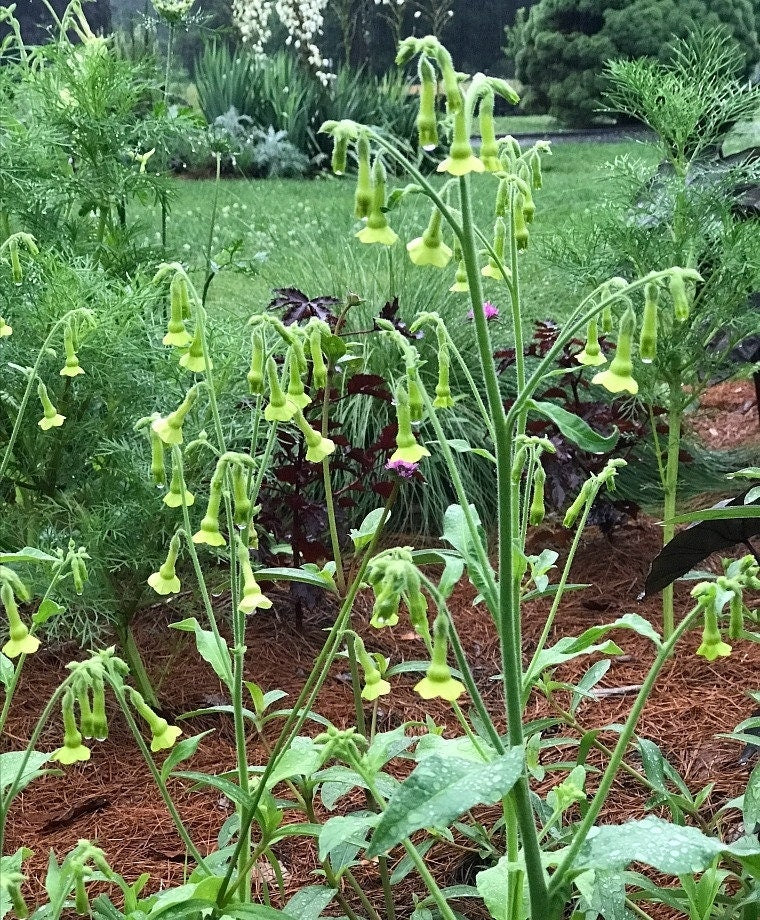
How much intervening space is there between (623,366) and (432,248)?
0.22 metres

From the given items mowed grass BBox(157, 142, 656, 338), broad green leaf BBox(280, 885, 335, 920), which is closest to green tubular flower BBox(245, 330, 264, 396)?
broad green leaf BBox(280, 885, 335, 920)

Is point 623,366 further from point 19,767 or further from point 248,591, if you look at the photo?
point 19,767

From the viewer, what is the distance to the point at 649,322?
848 mm

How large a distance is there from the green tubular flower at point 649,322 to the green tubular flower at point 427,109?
23 cm

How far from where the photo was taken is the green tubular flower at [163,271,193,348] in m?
0.98

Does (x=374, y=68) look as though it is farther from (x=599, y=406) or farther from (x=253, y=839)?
(x=253, y=839)

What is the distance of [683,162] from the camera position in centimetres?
212

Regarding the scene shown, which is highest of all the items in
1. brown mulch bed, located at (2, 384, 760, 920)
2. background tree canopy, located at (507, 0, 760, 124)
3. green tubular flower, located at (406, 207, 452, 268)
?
background tree canopy, located at (507, 0, 760, 124)

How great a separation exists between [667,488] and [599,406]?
37cm

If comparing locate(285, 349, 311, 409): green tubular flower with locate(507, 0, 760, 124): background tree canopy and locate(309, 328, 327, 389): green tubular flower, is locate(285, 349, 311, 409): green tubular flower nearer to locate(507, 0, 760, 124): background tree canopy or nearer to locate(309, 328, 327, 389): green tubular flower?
locate(309, 328, 327, 389): green tubular flower

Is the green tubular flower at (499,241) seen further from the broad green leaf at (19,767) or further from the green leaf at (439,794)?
the broad green leaf at (19,767)

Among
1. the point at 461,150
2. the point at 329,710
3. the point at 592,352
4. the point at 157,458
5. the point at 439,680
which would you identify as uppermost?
the point at 461,150

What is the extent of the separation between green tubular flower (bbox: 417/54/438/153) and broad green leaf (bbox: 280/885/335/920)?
0.90 m

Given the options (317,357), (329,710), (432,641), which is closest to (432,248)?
(317,357)
